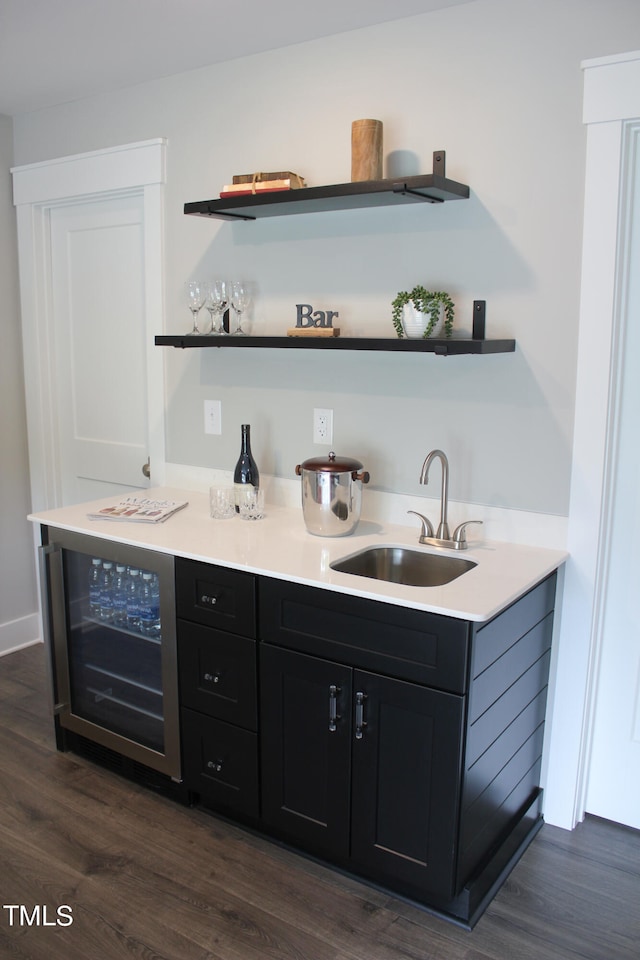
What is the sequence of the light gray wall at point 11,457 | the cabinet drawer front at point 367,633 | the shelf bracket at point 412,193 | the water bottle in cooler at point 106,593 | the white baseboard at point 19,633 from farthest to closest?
the white baseboard at point 19,633
the light gray wall at point 11,457
the water bottle in cooler at point 106,593
the shelf bracket at point 412,193
the cabinet drawer front at point 367,633

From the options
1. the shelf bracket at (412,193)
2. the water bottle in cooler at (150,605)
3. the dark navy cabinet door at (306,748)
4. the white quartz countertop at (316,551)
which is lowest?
the dark navy cabinet door at (306,748)

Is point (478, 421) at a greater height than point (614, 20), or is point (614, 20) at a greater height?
point (614, 20)

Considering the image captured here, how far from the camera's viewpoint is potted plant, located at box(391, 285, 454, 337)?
2.31 meters

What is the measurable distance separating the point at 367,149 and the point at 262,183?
0.37 m

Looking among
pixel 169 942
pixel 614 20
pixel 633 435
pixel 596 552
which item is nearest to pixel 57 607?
pixel 169 942

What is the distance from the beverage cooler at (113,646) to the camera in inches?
98.3

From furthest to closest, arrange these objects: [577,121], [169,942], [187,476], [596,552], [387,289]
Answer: [187,476] < [387,289] < [596,552] < [577,121] < [169,942]

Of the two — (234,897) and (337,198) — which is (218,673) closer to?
(234,897)

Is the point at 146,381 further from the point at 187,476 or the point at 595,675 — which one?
the point at 595,675

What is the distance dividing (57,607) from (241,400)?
982 millimetres

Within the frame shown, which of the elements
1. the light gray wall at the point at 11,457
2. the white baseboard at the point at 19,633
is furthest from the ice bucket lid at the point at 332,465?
the white baseboard at the point at 19,633

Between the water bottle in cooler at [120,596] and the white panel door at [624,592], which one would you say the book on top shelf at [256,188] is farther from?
the water bottle in cooler at [120,596]

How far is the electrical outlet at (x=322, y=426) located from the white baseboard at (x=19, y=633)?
1.92 m

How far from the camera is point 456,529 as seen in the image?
239 centimetres
